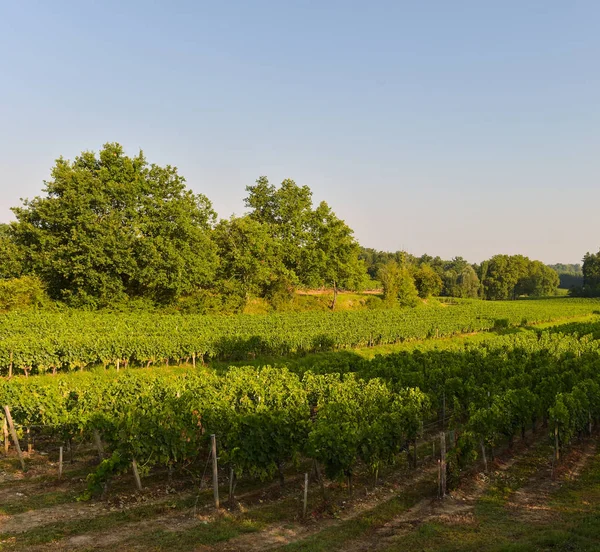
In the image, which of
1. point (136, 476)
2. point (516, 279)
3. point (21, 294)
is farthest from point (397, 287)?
point (516, 279)

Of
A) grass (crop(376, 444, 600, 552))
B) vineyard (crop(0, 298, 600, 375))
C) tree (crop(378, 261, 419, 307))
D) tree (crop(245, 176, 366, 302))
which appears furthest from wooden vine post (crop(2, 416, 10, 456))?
tree (crop(378, 261, 419, 307))

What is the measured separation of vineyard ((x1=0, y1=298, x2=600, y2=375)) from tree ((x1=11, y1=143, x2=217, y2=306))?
15.4 ft

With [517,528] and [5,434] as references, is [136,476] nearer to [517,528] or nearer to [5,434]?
[5,434]

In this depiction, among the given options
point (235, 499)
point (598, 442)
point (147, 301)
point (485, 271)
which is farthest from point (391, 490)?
point (485, 271)

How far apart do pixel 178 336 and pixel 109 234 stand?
15.5m

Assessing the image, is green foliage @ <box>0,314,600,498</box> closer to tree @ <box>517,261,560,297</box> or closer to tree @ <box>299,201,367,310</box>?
tree @ <box>299,201,367,310</box>

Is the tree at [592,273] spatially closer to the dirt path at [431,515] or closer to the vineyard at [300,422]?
the vineyard at [300,422]

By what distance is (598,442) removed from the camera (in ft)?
55.8

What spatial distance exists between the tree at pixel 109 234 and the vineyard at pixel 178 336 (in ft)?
15.4

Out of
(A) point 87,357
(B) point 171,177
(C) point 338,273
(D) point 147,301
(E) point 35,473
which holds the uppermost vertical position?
(B) point 171,177

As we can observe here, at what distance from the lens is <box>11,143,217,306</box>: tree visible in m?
39.4

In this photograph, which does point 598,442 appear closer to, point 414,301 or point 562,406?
point 562,406

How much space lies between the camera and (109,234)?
129 ft

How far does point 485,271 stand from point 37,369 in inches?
5437
